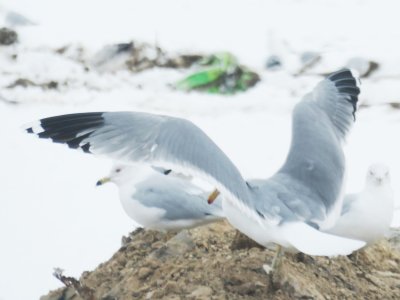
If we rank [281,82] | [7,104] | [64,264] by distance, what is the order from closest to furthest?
[64,264], [7,104], [281,82]

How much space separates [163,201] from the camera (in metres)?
4.09

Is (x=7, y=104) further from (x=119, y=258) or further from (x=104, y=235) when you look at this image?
(x=119, y=258)

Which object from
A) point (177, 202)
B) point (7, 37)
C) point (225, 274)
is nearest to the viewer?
point (225, 274)

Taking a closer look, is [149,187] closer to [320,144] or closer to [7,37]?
[320,144]

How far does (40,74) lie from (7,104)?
0.47 meters

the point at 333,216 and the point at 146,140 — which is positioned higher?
the point at 146,140

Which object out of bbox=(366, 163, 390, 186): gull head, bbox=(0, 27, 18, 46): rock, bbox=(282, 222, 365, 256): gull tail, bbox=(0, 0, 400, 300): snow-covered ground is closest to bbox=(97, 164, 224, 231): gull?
bbox=(366, 163, 390, 186): gull head

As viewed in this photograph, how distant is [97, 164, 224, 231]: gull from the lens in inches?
155

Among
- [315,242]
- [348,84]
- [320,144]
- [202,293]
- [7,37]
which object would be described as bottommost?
[202,293]

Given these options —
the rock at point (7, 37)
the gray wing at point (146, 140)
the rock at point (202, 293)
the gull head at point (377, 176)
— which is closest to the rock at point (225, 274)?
the rock at point (202, 293)

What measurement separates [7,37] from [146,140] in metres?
4.96

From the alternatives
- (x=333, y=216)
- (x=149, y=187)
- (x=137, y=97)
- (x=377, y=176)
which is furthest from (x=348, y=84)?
(x=137, y=97)

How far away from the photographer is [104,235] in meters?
5.26

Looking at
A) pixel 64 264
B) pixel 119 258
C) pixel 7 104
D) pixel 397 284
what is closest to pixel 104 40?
pixel 7 104
